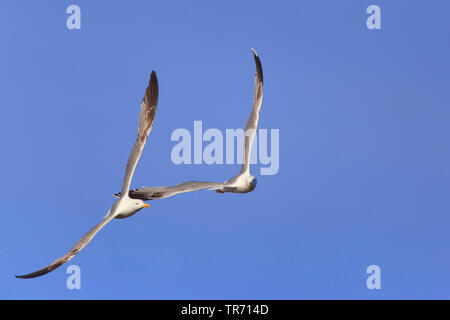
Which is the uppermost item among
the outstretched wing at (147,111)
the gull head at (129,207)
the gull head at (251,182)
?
the outstretched wing at (147,111)

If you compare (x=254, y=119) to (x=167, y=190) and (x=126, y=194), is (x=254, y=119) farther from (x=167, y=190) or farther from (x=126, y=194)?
(x=126, y=194)

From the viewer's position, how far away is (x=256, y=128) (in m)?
16.0

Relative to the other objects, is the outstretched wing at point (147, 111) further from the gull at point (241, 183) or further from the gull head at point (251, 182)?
the gull head at point (251, 182)

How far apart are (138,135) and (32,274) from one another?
4.29 m

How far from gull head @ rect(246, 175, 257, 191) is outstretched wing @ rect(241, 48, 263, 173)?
236 mm

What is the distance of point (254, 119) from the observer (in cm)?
1603

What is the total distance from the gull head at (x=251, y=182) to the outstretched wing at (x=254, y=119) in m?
0.24

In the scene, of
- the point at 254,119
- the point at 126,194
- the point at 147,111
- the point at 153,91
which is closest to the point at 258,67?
the point at 254,119

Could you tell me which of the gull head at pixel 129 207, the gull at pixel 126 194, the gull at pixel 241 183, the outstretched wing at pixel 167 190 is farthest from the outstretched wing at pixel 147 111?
the gull head at pixel 129 207

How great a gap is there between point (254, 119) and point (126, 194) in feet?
13.1

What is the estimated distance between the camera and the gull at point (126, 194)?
41.1ft

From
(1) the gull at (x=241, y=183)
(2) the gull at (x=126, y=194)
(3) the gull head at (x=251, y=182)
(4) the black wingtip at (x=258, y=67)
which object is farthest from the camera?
(4) the black wingtip at (x=258, y=67)

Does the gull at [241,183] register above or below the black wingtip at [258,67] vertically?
below
